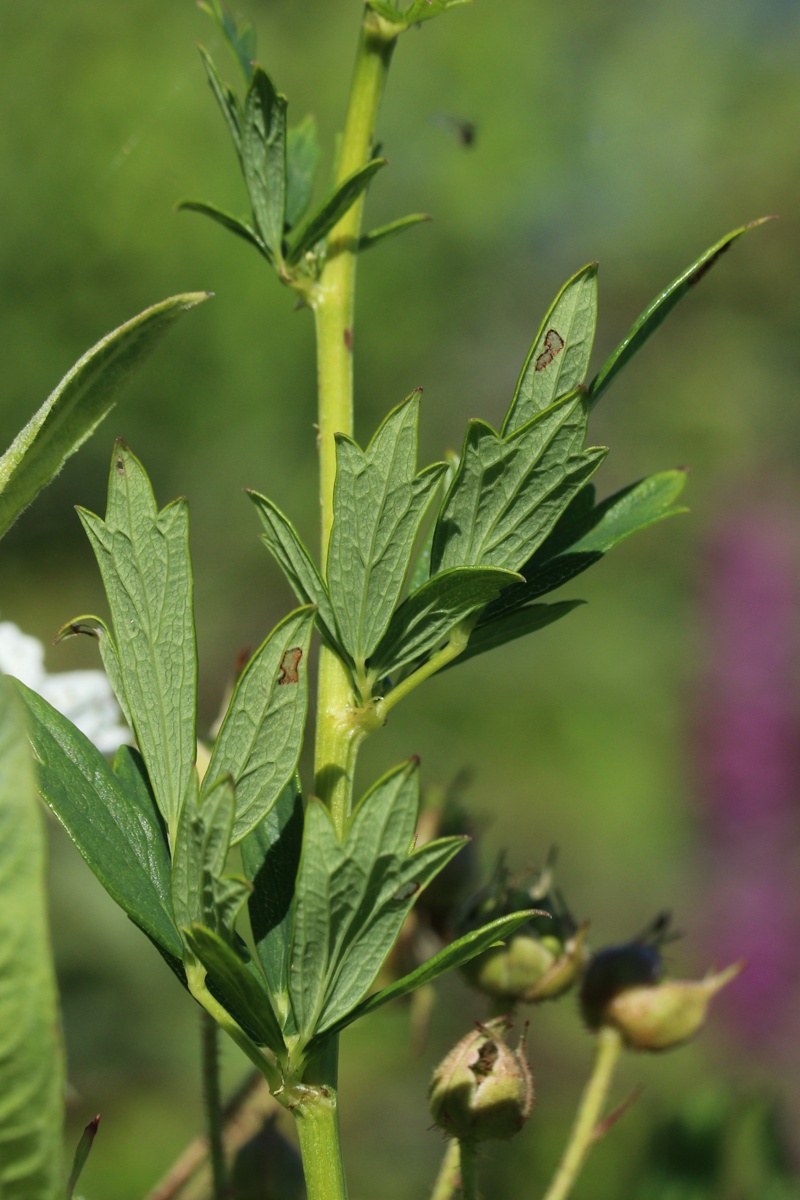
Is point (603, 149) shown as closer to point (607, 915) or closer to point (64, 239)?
point (64, 239)

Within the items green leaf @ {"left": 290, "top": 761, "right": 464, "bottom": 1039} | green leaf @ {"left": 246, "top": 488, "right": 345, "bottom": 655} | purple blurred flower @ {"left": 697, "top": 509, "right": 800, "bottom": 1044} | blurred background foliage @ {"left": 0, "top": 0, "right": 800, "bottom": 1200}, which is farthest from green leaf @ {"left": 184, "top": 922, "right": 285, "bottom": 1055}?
purple blurred flower @ {"left": 697, "top": 509, "right": 800, "bottom": 1044}

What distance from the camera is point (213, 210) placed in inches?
18.6

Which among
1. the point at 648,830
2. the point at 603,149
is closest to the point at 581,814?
the point at 648,830

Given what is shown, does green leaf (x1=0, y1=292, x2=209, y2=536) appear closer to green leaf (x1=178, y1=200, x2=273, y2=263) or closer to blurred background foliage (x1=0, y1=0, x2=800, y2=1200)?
green leaf (x1=178, y1=200, x2=273, y2=263)

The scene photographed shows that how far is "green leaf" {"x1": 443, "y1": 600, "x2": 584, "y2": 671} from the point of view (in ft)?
1.41

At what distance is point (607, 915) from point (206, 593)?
165 centimetres

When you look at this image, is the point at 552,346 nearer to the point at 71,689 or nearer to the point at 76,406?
the point at 76,406

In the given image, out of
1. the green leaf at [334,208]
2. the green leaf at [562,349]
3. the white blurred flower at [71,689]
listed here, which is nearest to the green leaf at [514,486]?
the green leaf at [562,349]

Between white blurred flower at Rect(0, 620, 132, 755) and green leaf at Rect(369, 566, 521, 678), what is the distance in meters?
0.36

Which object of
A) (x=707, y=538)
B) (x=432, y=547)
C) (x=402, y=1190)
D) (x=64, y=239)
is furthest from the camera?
(x=707, y=538)

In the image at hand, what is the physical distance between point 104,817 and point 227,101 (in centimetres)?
30

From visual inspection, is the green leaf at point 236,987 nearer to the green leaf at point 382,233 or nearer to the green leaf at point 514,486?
the green leaf at point 514,486

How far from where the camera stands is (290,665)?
0.34 meters

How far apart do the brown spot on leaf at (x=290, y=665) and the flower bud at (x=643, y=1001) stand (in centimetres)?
35
